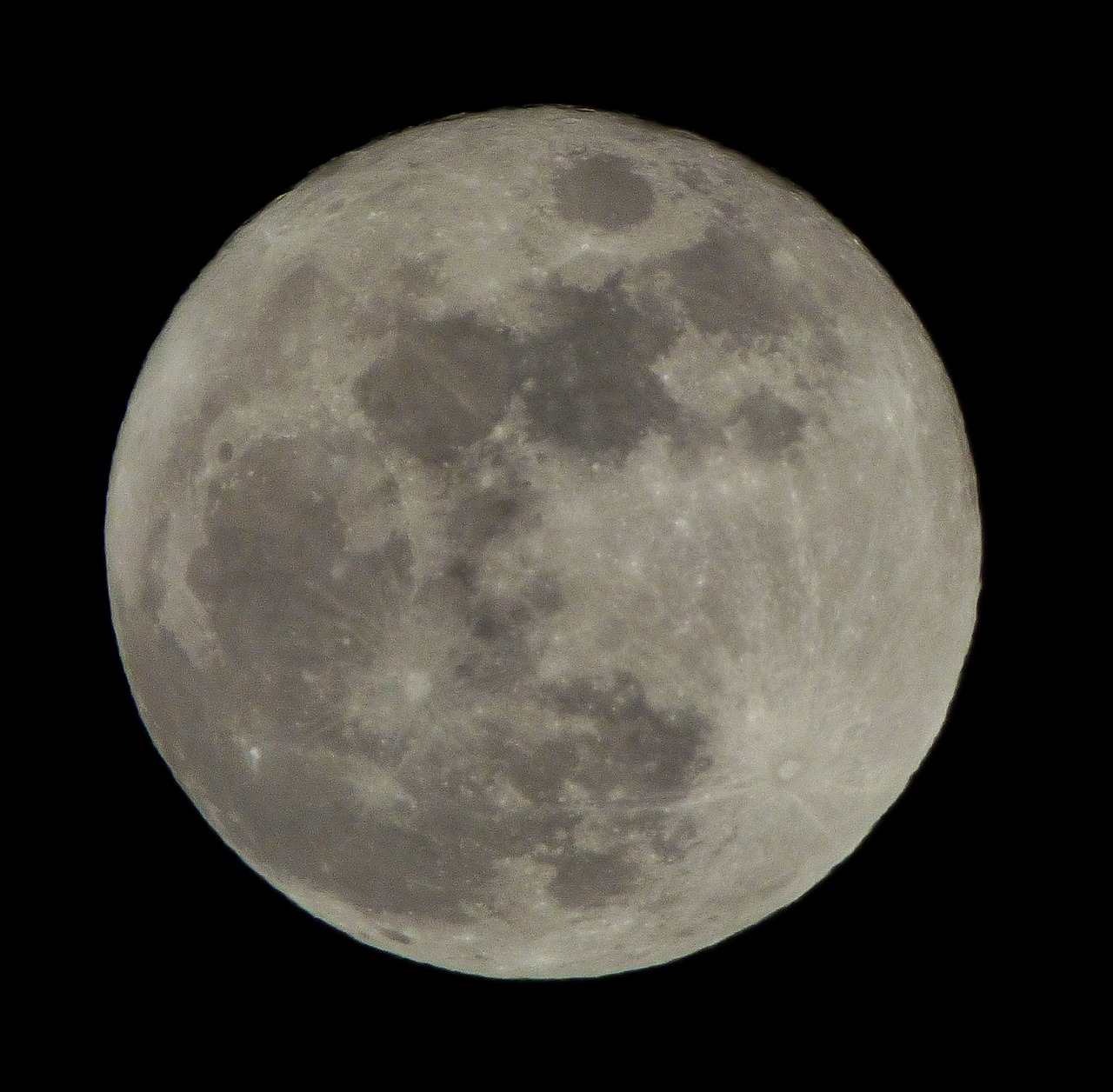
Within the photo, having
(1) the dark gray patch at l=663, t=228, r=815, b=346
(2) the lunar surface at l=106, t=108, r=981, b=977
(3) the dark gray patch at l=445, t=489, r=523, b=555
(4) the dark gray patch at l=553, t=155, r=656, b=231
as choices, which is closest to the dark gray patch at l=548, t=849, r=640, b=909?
(2) the lunar surface at l=106, t=108, r=981, b=977

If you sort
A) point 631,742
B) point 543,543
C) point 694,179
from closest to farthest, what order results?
point 543,543, point 631,742, point 694,179

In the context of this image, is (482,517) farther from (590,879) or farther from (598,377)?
(590,879)

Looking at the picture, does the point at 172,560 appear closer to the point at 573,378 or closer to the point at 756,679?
the point at 573,378

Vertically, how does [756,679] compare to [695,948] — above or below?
above

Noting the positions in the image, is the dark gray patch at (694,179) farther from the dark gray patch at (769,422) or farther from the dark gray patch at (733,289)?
the dark gray patch at (769,422)

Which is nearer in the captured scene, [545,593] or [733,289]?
[545,593]

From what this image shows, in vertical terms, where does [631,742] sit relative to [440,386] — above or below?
below

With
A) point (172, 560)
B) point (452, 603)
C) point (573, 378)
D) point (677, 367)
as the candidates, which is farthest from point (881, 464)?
point (172, 560)

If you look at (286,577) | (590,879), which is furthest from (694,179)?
(590,879)
